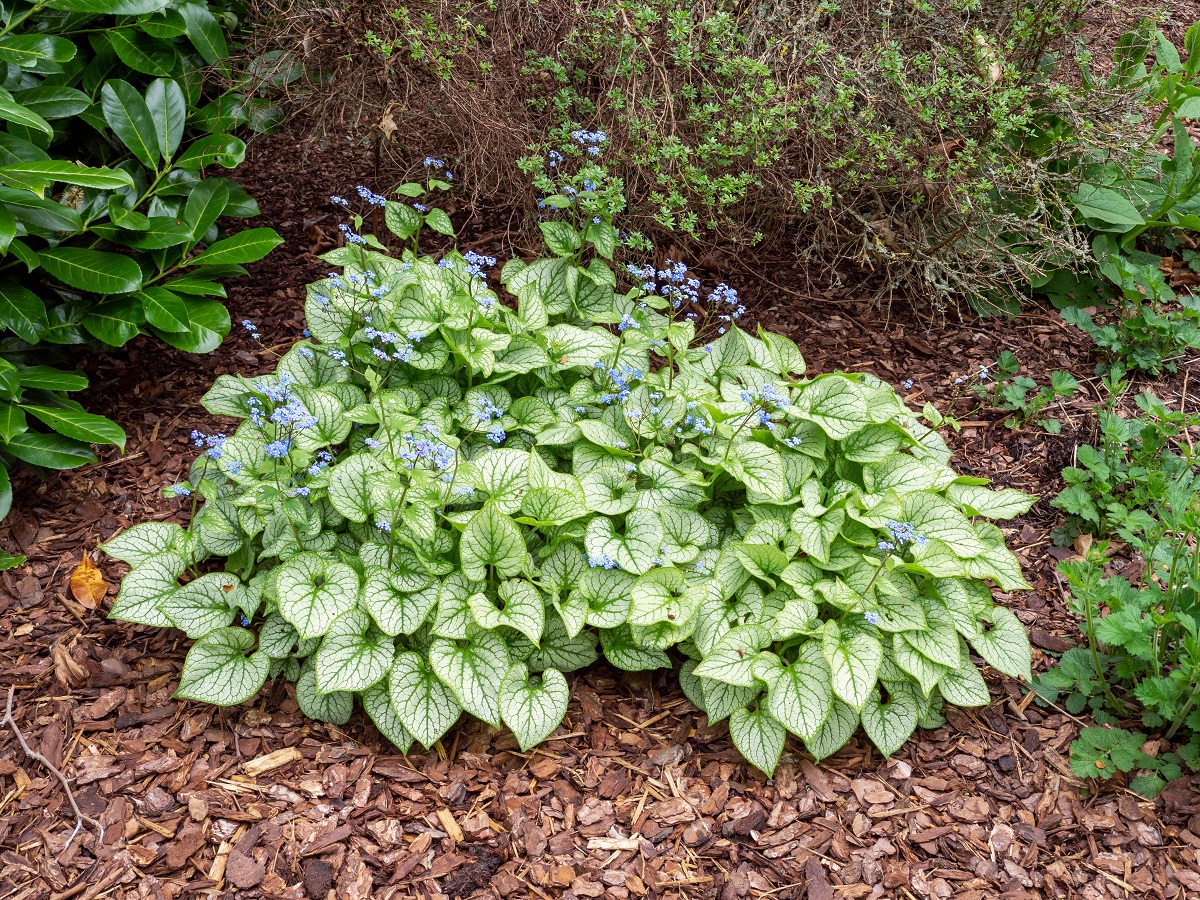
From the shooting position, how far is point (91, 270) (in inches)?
117

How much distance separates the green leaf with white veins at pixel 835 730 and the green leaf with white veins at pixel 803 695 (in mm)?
32

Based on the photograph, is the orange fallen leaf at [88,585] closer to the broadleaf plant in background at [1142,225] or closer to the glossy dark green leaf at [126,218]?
the glossy dark green leaf at [126,218]

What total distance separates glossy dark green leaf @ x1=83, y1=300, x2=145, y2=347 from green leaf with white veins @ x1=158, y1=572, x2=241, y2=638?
0.95 metres

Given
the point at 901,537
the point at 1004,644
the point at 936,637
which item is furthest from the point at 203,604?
the point at 1004,644

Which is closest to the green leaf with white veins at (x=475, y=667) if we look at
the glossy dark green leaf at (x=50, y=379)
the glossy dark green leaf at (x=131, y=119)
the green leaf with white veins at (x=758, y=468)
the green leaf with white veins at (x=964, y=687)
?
the green leaf with white veins at (x=758, y=468)

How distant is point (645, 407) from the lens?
2975mm

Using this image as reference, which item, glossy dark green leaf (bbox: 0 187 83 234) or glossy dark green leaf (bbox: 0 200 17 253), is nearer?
glossy dark green leaf (bbox: 0 200 17 253)

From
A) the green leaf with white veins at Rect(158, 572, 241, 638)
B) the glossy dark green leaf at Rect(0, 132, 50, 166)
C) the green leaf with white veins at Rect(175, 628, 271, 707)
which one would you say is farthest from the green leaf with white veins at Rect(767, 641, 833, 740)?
the glossy dark green leaf at Rect(0, 132, 50, 166)

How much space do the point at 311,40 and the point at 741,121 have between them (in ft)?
5.50

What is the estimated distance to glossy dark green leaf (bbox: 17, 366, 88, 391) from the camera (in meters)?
2.94

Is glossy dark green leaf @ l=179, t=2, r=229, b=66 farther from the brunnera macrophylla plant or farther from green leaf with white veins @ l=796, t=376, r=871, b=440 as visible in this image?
green leaf with white veins @ l=796, t=376, r=871, b=440

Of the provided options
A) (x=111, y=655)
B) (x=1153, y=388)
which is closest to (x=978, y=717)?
(x=1153, y=388)

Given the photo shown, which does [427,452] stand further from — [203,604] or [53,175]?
[53,175]

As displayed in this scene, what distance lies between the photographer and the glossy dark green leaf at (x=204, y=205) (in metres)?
3.33
